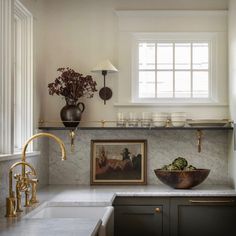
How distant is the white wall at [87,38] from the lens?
4488 mm

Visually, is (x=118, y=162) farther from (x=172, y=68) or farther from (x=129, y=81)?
(x=172, y=68)

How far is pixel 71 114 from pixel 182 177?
3.63 ft

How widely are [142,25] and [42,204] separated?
2013mm

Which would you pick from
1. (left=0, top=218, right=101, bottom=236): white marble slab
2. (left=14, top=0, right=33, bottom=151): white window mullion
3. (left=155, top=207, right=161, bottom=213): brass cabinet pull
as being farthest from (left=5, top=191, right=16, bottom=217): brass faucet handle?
(left=155, top=207, right=161, bottom=213): brass cabinet pull

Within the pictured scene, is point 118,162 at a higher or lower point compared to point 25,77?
lower

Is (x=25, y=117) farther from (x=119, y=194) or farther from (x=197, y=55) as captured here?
(x=197, y=55)

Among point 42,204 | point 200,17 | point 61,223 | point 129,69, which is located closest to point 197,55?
point 200,17

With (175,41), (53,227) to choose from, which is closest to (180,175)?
(175,41)

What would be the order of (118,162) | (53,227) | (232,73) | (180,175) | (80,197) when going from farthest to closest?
(118,162)
(232,73)
(180,175)
(80,197)
(53,227)

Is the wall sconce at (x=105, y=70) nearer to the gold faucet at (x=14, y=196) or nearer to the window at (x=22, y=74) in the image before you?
the window at (x=22, y=74)

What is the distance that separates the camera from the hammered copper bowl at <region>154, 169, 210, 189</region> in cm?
399

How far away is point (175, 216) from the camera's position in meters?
3.83

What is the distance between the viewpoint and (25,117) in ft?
13.1

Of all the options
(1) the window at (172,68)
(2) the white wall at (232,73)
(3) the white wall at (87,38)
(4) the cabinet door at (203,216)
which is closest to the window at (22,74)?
(3) the white wall at (87,38)
